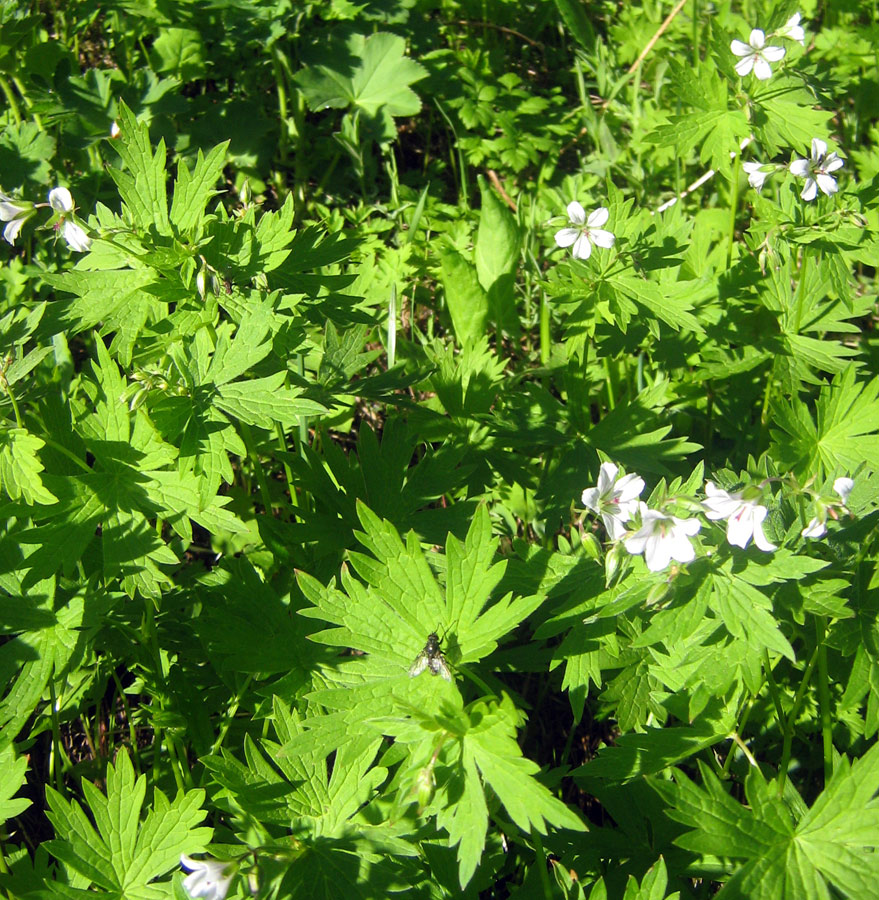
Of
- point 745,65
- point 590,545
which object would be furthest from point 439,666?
point 745,65

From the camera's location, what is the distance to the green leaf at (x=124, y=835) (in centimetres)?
193

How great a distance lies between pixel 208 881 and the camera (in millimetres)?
1649

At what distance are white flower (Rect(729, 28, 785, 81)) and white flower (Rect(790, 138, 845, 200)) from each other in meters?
0.30

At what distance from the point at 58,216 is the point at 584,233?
148 cm

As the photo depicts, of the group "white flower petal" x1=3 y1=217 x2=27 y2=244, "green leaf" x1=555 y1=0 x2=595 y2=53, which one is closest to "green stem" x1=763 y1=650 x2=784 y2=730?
"white flower petal" x1=3 y1=217 x2=27 y2=244

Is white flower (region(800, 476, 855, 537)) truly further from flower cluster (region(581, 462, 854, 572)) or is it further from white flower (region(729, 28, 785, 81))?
white flower (region(729, 28, 785, 81))

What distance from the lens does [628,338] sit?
2904 mm

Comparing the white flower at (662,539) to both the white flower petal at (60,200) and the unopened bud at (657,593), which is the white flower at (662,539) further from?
the white flower petal at (60,200)

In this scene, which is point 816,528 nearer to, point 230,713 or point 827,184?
point 827,184

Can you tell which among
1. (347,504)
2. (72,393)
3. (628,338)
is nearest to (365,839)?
(347,504)

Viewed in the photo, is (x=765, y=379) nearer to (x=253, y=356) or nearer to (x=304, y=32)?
(x=253, y=356)

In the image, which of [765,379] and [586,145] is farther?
[586,145]

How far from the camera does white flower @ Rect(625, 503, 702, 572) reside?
1697 mm

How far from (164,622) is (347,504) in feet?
2.12
